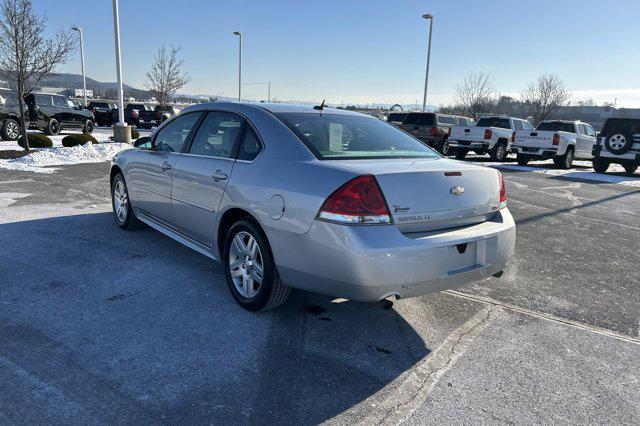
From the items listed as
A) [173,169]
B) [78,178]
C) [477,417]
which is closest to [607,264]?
[477,417]

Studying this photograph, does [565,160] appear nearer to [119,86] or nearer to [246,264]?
[119,86]

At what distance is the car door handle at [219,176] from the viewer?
380 cm

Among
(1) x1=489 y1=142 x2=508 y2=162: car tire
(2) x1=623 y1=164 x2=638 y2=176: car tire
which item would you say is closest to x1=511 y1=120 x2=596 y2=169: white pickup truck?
(1) x1=489 y1=142 x2=508 y2=162: car tire

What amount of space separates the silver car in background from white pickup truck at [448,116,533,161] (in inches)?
610

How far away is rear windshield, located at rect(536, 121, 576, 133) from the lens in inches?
742

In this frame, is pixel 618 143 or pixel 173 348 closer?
pixel 173 348

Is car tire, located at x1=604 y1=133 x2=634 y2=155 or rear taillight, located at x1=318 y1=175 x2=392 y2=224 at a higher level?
car tire, located at x1=604 y1=133 x2=634 y2=155

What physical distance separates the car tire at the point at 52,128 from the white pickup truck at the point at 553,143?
63.0 feet

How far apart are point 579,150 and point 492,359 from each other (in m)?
19.0

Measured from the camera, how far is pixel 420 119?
20656 mm

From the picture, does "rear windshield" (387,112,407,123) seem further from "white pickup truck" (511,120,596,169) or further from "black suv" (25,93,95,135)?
"black suv" (25,93,95,135)

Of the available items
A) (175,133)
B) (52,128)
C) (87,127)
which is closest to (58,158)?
(175,133)

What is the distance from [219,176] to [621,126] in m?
16.5

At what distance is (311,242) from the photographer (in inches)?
120
